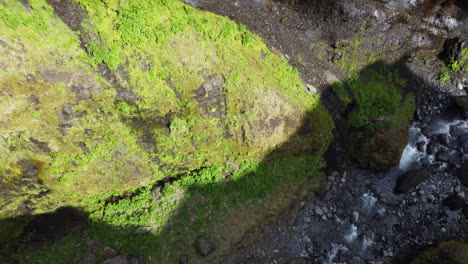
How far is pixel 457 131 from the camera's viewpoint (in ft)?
49.8

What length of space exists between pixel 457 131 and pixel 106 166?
17551mm

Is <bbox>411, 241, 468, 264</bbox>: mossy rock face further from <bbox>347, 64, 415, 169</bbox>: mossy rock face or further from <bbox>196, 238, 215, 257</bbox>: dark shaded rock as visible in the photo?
<bbox>196, 238, 215, 257</bbox>: dark shaded rock

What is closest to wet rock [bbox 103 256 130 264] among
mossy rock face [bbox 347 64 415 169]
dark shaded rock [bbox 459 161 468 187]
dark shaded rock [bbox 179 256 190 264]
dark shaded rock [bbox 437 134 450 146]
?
dark shaded rock [bbox 179 256 190 264]

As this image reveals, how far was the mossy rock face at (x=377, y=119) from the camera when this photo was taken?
13531mm

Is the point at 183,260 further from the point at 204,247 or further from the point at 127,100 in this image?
the point at 127,100

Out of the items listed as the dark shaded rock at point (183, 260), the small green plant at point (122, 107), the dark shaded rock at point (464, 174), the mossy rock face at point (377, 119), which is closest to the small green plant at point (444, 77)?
the mossy rock face at point (377, 119)

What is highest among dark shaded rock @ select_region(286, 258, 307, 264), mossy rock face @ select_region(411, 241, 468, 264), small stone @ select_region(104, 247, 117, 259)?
small stone @ select_region(104, 247, 117, 259)

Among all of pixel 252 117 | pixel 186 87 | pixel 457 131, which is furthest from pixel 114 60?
pixel 457 131

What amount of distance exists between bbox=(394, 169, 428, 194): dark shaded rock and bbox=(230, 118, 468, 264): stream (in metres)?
0.23

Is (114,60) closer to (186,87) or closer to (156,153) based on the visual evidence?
(186,87)

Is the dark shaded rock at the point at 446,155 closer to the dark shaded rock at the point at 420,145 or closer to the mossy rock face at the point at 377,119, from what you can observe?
the dark shaded rock at the point at 420,145

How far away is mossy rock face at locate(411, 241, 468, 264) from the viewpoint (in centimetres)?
1084

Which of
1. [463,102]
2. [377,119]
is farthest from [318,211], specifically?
[463,102]

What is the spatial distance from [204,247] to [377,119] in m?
10.1
